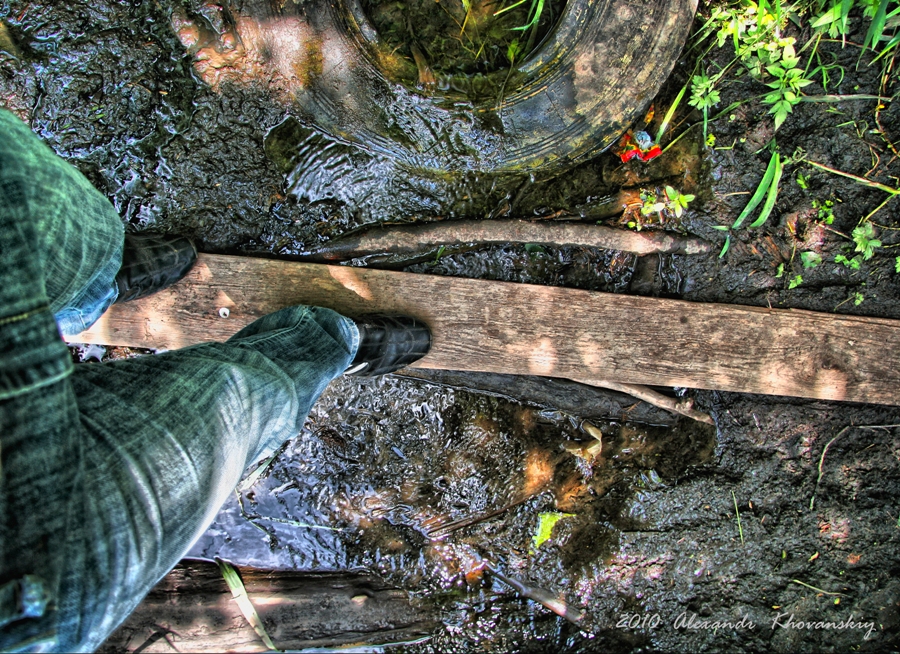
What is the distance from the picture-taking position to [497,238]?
2.33 m

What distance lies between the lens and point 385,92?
2.25 m

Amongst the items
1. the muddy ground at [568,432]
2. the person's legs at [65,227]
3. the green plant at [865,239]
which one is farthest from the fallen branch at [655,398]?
the person's legs at [65,227]

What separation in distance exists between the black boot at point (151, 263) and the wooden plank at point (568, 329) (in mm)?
79

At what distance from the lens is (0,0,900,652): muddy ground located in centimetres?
227

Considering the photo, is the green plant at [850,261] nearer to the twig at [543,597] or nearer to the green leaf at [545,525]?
the green leaf at [545,525]

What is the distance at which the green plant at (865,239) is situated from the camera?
231 centimetres

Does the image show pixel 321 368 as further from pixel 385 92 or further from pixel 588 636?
pixel 588 636

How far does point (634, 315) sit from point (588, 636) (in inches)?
64.7

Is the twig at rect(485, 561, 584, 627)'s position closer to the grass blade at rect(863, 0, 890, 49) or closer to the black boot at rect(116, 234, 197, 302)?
the black boot at rect(116, 234, 197, 302)

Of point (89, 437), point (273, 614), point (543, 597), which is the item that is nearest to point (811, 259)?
point (543, 597)

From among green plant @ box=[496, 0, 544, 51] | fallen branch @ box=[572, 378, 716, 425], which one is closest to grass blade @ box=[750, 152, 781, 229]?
fallen branch @ box=[572, 378, 716, 425]

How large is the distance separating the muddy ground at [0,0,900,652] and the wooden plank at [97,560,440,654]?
0.35ft

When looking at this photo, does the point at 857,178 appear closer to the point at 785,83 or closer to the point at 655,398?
the point at 785,83

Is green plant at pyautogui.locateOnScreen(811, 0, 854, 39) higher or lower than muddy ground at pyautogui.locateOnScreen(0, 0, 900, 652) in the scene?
higher
